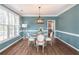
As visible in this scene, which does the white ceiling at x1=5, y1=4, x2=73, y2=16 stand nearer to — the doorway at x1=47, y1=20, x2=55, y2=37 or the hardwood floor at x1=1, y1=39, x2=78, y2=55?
the hardwood floor at x1=1, y1=39, x2=78, y2=55

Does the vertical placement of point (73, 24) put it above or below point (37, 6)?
below

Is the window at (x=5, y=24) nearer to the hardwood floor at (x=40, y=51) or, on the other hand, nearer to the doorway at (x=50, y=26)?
the hardwood floor at (x=40, y=51)

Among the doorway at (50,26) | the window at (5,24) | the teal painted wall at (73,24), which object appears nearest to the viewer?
the teal painted wall at (73,24)

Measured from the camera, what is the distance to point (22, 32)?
36.9 feet

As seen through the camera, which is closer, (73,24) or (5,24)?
(73,24)

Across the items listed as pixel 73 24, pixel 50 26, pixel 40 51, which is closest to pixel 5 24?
pixel 40 51

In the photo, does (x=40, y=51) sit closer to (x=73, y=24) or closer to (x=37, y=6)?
(x=73, y=24)

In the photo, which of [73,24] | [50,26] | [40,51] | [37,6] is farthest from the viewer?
[50,26]

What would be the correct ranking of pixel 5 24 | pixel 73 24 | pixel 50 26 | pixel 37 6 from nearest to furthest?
pixel 73 24
pixel 5 24
pixel 37 6
pixel 50 26

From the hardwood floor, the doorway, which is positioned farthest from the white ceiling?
the doorway

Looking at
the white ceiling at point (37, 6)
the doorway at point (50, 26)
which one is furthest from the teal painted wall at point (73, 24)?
the doorway at point (50, 26)
